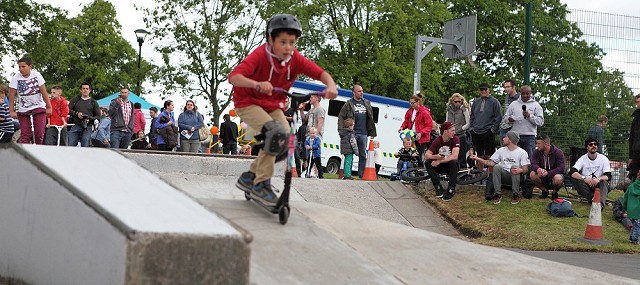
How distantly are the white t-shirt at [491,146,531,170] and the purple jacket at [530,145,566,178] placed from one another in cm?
15

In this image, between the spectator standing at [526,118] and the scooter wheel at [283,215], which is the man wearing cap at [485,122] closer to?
the spectator standing at [526,118]

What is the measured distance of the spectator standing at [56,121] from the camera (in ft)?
47.9

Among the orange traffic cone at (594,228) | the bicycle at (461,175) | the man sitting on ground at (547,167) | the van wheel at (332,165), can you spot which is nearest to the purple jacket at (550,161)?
the man sitting on ground at (547,167)

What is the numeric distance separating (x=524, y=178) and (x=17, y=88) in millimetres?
8102

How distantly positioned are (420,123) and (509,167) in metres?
2.44

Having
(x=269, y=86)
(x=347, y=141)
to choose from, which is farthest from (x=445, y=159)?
(x=269, y=86)

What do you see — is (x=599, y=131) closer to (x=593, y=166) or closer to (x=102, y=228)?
(x=593, y=166)

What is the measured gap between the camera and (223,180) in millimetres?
10047

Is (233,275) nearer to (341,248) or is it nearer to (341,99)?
(341,248)

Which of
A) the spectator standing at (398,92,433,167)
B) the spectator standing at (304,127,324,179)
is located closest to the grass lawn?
the spectator standing at (398,92,433,167)

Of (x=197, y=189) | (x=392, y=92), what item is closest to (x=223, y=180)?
(x=197, y=189)

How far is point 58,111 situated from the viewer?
590 inches

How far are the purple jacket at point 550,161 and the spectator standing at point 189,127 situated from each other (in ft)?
28.7

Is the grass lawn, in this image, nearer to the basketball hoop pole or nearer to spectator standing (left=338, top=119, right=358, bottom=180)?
spectator standing (left=338, top=119, right=358, bottom=180)
